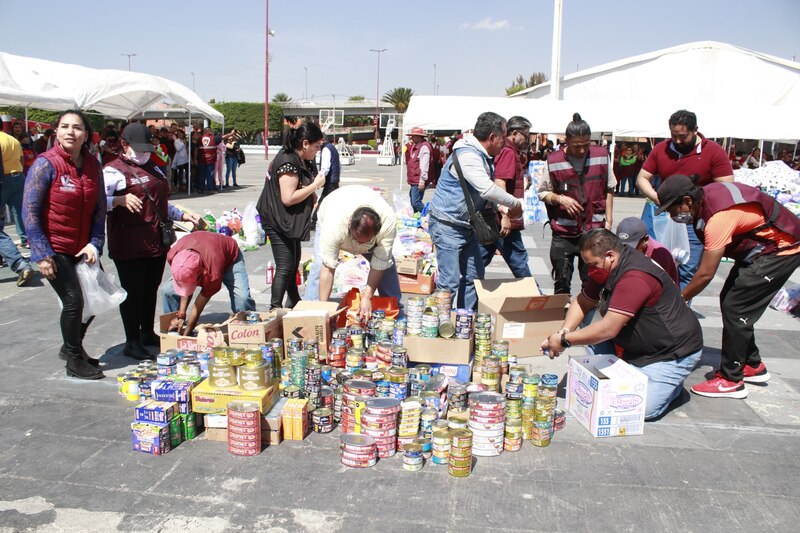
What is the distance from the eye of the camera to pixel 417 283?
7191 mm

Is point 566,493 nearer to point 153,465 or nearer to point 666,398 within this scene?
point 666,398

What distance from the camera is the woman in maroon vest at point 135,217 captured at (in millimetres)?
4672

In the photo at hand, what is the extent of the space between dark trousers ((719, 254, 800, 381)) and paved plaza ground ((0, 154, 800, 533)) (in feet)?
1.07

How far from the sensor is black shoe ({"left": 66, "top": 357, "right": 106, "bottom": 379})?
181 inches

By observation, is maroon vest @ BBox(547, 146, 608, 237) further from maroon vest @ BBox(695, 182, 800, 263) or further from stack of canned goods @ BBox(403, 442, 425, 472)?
stack of canned goods @ BBox(403, 442, 425, 472)

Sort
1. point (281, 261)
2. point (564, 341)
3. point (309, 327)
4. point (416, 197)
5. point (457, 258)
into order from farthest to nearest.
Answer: point (416, 197) → point (281, 261) → point (457, 258) → point (309, 327) → point (564, 341)

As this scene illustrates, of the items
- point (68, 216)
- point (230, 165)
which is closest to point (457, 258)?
point (68, 216)

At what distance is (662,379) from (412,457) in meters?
1.75

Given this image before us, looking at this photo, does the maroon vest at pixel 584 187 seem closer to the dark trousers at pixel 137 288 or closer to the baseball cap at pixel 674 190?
the baseball cap at pixel 674 190

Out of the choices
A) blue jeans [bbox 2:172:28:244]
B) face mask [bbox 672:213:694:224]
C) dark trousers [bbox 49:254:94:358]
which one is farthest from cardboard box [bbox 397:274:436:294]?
blue jeans [bbox 2:172:28:244]

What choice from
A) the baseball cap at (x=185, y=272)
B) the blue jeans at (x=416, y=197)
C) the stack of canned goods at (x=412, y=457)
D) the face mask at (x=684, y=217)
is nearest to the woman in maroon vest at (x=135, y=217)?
the baseball cap at (x=185, y=272)

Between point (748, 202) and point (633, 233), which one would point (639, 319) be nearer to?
point (633, 233)

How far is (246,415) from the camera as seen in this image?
3.50m

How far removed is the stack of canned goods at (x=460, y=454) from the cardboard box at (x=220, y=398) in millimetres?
1124
